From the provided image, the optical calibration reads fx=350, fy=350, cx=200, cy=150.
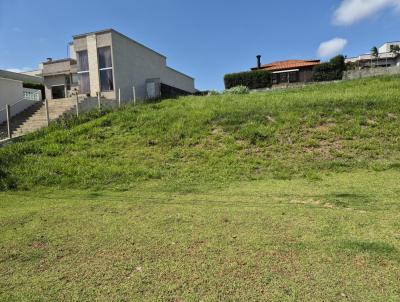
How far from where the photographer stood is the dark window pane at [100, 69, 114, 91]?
2202 cm

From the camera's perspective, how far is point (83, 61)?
22.7 metres

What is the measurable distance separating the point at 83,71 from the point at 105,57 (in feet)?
6.22

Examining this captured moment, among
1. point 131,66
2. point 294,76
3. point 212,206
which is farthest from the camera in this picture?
point 294,76

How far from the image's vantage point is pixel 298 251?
11.9ft

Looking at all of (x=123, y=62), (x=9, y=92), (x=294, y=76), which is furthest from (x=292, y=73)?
(x=9, y=92)

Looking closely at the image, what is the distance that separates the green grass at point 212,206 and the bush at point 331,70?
10.3 meters

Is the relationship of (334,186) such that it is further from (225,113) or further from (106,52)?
(106,52)

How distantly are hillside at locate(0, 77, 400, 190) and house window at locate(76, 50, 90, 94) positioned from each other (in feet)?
27.1

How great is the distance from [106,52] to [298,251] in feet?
68.3

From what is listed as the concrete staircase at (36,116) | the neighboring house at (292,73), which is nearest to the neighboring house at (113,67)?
the concrete staircase at (36,116)

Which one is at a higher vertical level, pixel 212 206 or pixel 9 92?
pixel 9 92

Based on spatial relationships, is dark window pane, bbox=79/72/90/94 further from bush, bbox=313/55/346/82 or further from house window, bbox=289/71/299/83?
house window, bbox=289/71/299/83

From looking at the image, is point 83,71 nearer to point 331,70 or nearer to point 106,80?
point 106,80

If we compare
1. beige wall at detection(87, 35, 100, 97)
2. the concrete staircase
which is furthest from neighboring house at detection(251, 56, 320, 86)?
the concrete staircase
